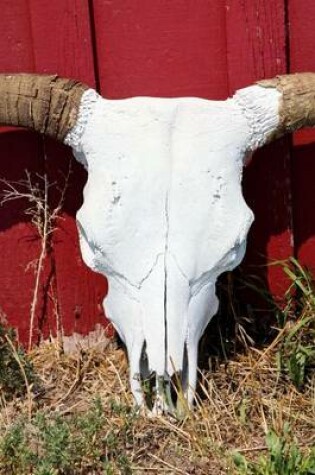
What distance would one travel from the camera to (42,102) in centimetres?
360

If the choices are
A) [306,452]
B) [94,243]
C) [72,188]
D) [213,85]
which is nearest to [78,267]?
[72,188]

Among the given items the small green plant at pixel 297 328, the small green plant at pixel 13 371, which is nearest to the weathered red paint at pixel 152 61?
the small green plant at pixel 297 328

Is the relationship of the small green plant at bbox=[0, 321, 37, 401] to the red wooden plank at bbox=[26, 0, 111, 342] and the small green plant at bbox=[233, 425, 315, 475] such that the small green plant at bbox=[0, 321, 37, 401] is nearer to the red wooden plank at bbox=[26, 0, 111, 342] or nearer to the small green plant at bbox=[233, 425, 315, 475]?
the red wooden plank at bbox=[26, 0, 111, 342]

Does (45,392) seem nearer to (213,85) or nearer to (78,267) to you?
(78,267)

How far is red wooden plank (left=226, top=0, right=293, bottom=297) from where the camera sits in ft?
12.7

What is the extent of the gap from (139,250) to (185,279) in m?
0.19

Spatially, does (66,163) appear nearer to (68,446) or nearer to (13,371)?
(13,371)

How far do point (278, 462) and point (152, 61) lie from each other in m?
1.68

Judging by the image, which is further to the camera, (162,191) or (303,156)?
(303,156)

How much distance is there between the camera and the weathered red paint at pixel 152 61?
3.87 m

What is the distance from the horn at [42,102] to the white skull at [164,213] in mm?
51

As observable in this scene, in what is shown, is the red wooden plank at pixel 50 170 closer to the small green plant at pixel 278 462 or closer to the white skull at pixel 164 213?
the white skull at pixel 164 213

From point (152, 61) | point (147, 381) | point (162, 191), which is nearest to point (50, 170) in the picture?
point (152, 61)

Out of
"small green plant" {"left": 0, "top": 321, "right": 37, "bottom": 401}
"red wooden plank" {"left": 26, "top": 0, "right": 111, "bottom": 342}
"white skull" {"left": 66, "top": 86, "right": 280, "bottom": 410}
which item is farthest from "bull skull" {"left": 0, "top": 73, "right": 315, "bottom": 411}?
"small green plant" {"left": 0, "top": 321, "right": 37, "bottom": 401}
